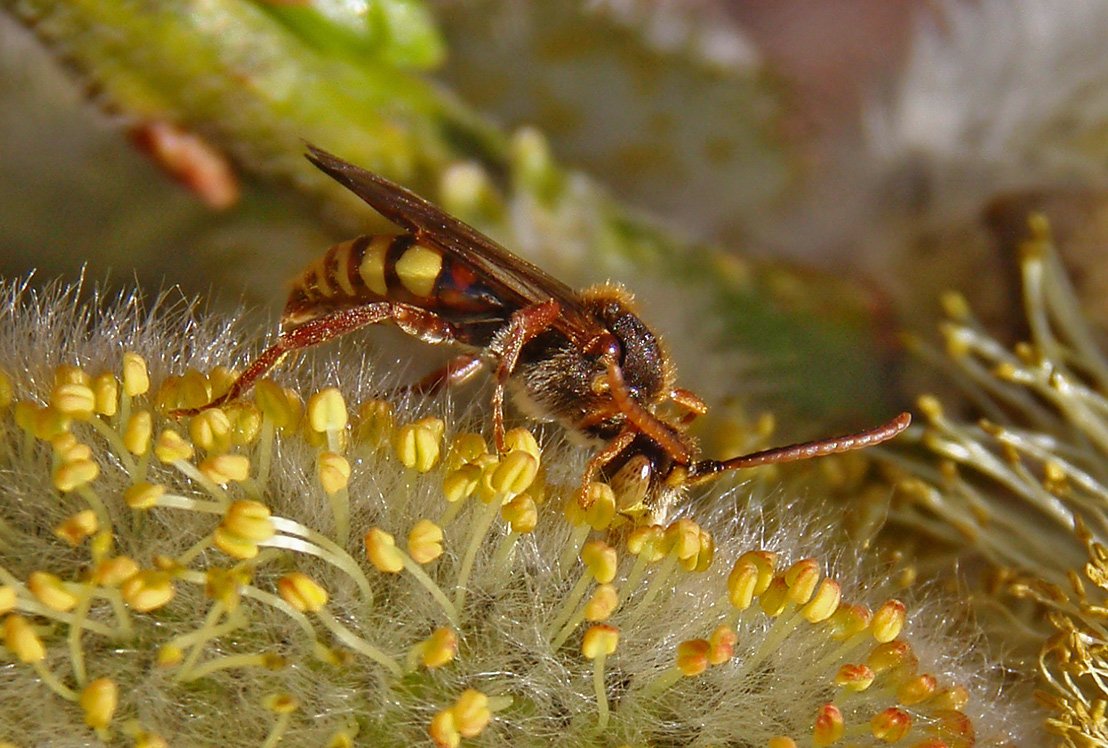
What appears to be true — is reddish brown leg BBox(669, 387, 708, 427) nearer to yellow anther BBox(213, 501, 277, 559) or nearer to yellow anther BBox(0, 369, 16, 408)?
yellow anther BBox(213, 501, 277, 559)

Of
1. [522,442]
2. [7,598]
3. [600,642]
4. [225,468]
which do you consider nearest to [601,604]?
[600,642]

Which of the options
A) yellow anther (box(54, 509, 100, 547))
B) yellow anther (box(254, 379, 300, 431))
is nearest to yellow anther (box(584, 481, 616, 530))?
yellow anther (box(254, 379, 300, 431))

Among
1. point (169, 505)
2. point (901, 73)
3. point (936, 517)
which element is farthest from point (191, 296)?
point (901, 73)

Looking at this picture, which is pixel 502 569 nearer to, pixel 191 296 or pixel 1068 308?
pixel 191 296

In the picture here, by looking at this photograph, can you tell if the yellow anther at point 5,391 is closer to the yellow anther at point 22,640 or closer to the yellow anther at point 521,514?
the yellow anther at point 22,640

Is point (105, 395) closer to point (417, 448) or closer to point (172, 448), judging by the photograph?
point (172, 448)
